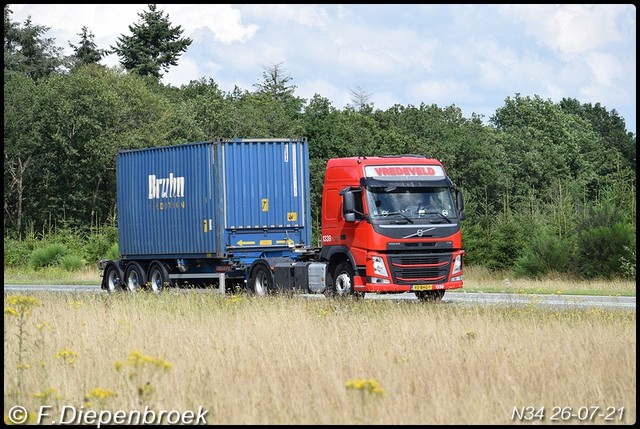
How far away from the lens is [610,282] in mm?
33562

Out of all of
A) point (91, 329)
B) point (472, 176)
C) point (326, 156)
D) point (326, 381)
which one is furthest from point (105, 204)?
point (326, 381)

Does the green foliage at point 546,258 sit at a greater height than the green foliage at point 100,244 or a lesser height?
lesser

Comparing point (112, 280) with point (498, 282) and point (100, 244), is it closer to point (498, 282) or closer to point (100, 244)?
point (498, 282)

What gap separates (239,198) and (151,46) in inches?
3064

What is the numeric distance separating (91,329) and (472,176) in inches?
3083

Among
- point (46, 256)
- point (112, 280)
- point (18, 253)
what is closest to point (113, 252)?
point (46, 256)

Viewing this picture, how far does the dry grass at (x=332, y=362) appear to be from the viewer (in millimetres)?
10789

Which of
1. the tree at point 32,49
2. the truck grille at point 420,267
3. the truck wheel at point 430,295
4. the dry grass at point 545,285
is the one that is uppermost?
the tree at point 32,49

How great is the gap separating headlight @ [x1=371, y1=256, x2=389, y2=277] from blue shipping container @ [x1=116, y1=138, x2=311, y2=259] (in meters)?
4.59

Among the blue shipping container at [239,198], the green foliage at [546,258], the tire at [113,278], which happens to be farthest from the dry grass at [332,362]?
the green foliage at [546,258]

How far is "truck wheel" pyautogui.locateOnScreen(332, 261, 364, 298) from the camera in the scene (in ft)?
80.9

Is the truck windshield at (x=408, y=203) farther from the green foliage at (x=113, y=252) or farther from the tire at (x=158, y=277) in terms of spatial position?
the green foliage at (x=113, y=252)

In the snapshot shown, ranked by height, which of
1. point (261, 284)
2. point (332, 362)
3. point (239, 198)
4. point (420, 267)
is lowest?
point (332, 362)

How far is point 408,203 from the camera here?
2434cm
